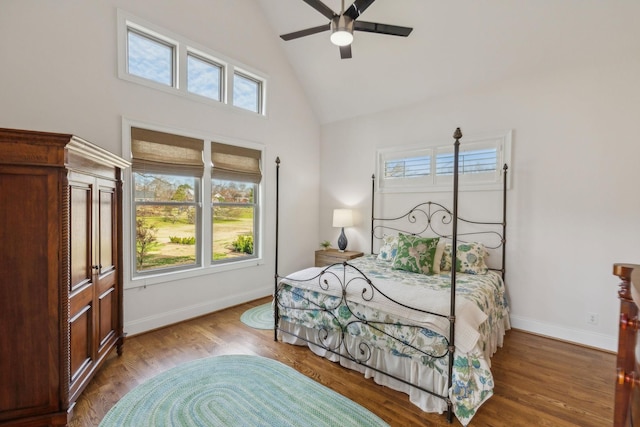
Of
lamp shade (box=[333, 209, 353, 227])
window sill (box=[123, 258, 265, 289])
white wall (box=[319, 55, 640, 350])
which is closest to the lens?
white wall (box=[319, 55, 640, 350])

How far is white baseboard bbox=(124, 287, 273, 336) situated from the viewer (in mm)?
3170

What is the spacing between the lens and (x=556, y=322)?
3201mm

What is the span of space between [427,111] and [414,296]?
2.88m

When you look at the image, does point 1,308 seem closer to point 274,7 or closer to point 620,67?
point 274,7

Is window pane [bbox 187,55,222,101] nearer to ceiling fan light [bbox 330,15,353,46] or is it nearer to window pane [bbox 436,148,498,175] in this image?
ceiling fan light [bbox 330,15,353,46]

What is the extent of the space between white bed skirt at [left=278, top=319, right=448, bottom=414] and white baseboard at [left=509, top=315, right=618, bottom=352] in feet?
6.50

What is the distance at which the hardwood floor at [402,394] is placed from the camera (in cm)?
198

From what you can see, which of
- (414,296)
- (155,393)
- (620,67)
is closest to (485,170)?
(620,67)

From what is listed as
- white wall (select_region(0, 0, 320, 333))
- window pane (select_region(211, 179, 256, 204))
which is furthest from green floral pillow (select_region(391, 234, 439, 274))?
window pane (select_region(211, 179, 256, 204))

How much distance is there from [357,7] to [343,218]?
9.40 ft

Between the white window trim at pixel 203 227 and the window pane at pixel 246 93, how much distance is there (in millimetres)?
568

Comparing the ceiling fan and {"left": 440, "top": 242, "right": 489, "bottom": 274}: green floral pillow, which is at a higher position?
the ceiling fan

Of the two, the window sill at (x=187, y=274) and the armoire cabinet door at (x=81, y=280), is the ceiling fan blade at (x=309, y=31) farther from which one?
the window sill at (x=187, y=274)

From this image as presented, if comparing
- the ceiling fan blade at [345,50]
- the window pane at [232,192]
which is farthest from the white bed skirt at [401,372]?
the ceiling fan blade at [345,50]
